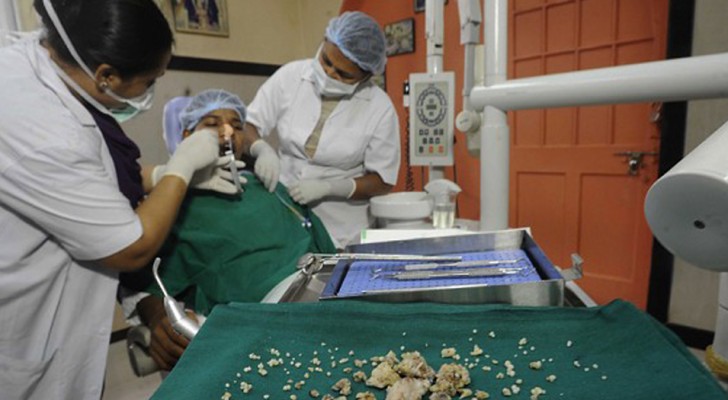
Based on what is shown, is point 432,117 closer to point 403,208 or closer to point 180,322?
point 403,208

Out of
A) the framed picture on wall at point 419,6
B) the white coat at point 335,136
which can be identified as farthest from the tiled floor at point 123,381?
the framed picture on wall at point 419,6

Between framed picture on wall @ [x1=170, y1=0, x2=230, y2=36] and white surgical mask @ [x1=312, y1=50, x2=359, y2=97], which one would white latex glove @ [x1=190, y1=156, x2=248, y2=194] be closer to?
white surgical mask @ [x1=312, y1=50, x2=359, y2=97]

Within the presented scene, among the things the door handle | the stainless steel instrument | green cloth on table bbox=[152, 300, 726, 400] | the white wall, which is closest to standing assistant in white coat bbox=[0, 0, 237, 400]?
the stainless steel instrument

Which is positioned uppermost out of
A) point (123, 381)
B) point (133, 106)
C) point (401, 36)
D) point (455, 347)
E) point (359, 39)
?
point (401, 36)

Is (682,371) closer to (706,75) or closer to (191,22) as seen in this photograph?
(706,75)

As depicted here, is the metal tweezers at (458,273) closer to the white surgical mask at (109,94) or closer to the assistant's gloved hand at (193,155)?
the assistant's gloved hand at (193,155)

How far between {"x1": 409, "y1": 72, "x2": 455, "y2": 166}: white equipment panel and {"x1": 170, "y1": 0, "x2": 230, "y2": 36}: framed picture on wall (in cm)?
173

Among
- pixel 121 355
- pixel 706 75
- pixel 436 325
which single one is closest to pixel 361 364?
pixel 436 325

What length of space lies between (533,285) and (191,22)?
2546 millimetres

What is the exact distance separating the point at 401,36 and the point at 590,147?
1.34 m

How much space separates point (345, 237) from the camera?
1.62 m

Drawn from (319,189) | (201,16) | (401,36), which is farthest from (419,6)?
(319,189)

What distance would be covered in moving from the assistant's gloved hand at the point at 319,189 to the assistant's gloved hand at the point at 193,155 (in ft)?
0.97

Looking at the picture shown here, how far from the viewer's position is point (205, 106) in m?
1.34
